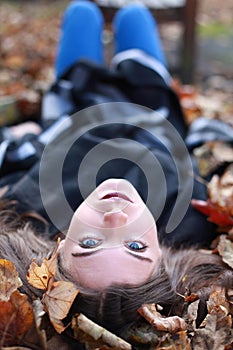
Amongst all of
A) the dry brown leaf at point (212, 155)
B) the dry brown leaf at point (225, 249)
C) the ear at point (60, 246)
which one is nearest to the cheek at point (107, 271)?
the ear at point (60, 246)

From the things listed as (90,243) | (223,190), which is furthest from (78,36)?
(90,243)

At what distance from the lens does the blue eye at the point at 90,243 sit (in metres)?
1.36

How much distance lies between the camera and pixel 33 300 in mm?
1253

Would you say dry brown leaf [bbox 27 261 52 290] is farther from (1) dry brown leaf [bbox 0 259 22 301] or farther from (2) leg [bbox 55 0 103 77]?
(2) leg [bbox 55 0 103 77]

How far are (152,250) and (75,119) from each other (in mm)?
1059

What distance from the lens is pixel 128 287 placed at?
1.29 m

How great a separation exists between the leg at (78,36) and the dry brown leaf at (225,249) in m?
1.50

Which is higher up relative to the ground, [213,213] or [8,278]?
[8,278]

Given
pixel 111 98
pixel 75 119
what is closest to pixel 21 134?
pixel 75 119

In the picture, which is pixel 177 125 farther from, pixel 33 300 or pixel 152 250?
pixel 33 300

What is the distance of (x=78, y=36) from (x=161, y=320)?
195 centimetres

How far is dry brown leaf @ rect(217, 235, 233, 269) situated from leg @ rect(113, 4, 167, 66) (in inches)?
57.0

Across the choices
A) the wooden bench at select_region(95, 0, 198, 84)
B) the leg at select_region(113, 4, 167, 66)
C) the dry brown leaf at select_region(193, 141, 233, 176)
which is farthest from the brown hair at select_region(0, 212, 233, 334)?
the wooden bench at select_region(95, 0, 198, 84)

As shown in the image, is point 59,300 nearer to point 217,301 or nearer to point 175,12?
point 217,301
